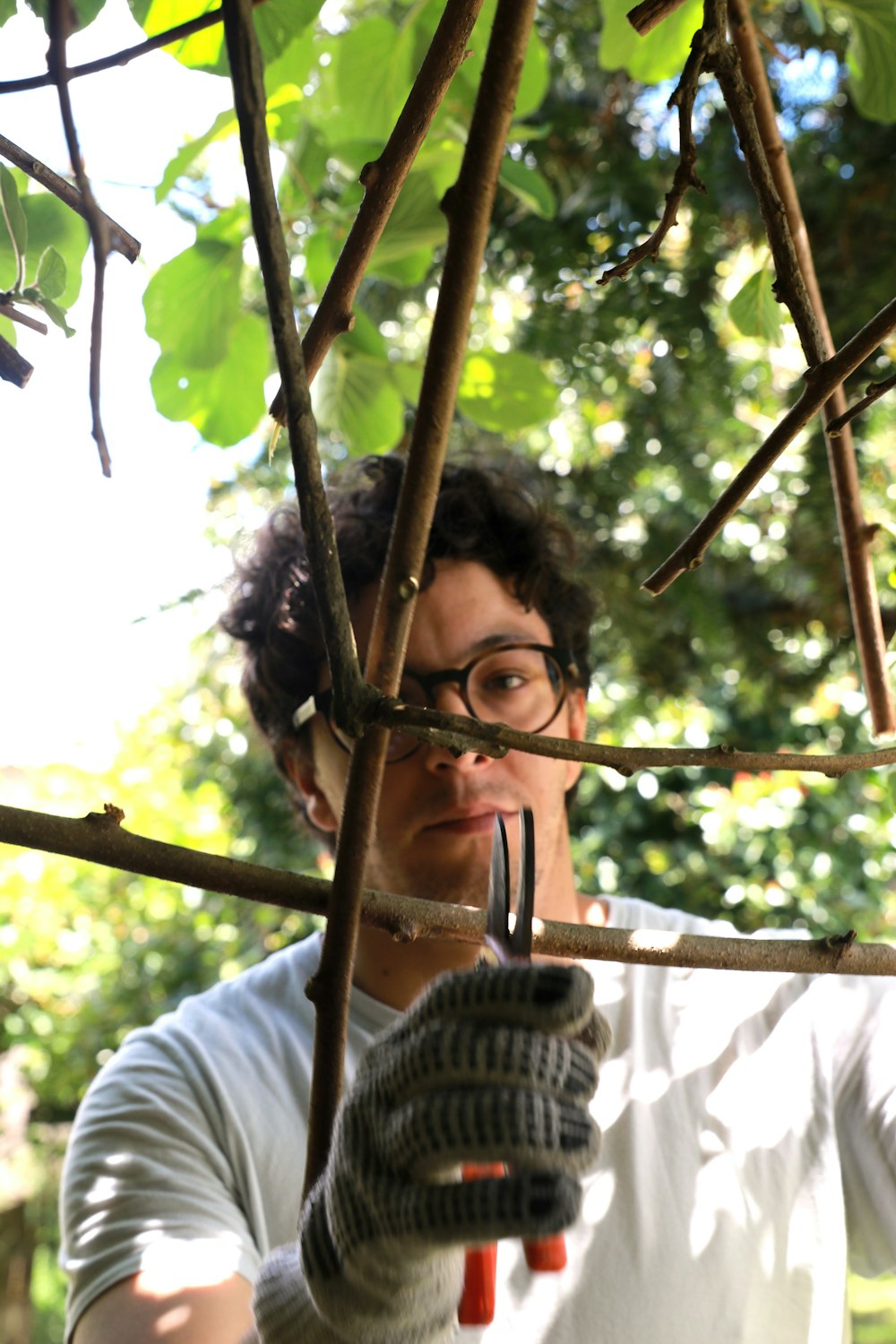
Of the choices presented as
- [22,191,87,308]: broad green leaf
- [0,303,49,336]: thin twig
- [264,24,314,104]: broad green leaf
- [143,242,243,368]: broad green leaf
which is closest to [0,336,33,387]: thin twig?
[0,303,49,336]: thin twig

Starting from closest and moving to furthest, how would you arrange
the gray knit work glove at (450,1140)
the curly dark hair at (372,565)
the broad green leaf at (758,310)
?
the gray knit work glove at (450,1140)
the broad green leaf at (758,310)
the curly dark hair at (372,565)

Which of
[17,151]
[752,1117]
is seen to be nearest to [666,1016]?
[752,1117]

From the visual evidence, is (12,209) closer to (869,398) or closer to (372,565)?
(869,398)

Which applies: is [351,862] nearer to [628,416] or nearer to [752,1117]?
[752,1117]

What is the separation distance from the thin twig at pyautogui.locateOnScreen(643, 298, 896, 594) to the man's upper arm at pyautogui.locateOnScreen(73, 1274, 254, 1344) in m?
0.64

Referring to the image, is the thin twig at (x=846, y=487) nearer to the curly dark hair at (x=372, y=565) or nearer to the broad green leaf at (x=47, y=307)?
the broad green leaf at (x=47, y=307)

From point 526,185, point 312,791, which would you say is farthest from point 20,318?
point 312,791

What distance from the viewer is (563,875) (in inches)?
46.8

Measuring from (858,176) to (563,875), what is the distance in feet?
2.86

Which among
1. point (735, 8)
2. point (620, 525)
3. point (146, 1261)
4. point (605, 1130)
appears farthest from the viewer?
point (620, 525)

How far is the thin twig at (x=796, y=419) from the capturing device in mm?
456

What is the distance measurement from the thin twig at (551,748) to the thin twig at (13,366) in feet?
0.79

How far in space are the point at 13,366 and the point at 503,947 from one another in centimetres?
33

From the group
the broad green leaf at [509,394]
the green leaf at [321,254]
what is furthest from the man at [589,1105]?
the green leaf at [321,254]
